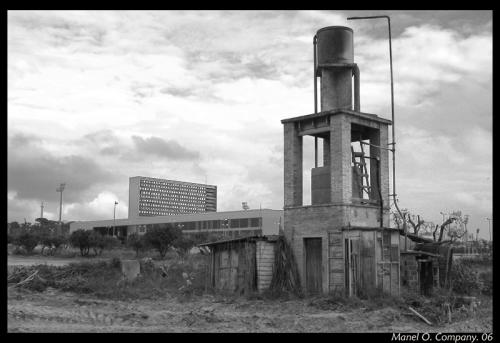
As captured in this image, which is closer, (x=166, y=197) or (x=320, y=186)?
(x=320, y=186)

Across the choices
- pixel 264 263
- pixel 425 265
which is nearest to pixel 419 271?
pixel 425 265

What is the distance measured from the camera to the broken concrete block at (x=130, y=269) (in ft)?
92.9

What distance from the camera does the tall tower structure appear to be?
2159 centimetres

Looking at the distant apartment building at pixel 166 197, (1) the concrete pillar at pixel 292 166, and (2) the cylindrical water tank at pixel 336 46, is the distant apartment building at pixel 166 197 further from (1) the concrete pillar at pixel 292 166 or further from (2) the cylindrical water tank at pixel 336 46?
(2) the cylindrical water tank at pixel 336 46

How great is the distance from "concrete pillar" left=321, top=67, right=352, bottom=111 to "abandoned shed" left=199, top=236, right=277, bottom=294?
593 cm

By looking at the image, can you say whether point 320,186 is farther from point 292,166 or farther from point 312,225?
point 312,225

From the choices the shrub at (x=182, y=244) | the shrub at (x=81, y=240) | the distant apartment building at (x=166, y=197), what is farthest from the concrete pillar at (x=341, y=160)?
the distant apartment building at (x=166, y=197)

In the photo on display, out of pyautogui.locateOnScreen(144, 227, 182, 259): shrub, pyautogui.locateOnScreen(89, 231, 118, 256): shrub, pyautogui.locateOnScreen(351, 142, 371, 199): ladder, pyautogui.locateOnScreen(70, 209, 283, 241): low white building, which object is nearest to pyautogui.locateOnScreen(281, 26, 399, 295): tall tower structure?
pyautogui.locateOnScreen(351, 142, 371, 199): ladder

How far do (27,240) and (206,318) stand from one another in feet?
138

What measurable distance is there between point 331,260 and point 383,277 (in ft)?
6.44

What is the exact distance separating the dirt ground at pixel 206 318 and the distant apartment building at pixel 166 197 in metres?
72.7

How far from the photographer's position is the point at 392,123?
24406 millimetres

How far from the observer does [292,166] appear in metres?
24.1
